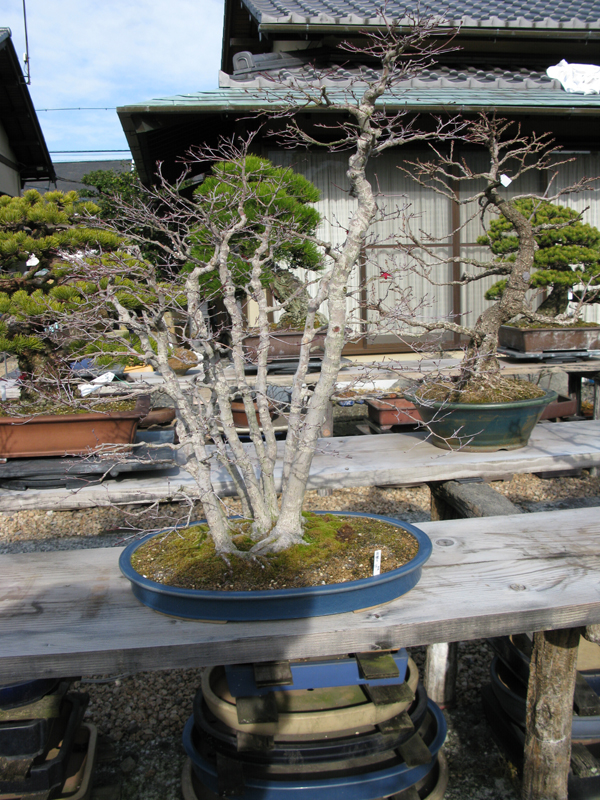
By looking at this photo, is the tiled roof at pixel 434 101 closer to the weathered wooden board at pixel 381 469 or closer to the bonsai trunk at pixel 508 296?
the bonsai trunk at pixel 508 296

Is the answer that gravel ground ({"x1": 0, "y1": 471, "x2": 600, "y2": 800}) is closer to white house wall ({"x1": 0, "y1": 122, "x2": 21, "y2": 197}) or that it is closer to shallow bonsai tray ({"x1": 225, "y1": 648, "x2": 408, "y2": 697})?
shallow bonsai tray ({"x1": 225, "y1": 648, "x2": 408, "y2": 697})

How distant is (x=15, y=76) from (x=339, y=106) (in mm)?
10744

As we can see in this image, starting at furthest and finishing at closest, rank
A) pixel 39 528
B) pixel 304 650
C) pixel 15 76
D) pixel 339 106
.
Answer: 1. pixel 15 76
2. pixel 39 528
3. pixel 339 106
4. pixel 304 650

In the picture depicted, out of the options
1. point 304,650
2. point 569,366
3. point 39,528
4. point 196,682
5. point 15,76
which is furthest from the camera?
point 15,76

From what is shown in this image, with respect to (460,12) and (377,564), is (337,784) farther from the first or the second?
(460,12)

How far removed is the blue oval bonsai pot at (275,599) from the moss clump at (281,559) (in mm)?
36

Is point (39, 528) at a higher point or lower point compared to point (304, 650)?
lower

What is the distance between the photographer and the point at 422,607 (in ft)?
3.98

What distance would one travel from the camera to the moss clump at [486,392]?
2.45 meters

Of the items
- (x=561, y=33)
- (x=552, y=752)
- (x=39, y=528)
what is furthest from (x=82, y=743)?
(x=561, y=33)

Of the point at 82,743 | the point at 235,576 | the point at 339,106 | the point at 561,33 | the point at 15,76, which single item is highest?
the point at 15,76

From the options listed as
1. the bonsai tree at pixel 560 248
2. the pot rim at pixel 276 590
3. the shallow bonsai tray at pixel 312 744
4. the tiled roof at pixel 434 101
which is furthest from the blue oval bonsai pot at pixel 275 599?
the tiled roof at pixel 434 101

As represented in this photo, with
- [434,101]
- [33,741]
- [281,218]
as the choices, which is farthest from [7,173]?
[33,741]

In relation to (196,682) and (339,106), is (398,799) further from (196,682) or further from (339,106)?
(339,106)
